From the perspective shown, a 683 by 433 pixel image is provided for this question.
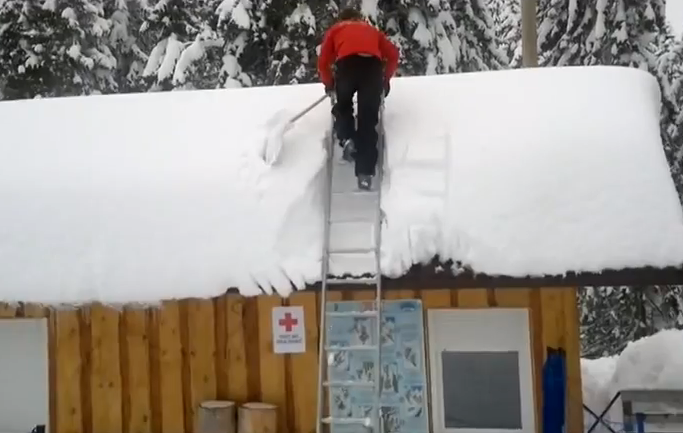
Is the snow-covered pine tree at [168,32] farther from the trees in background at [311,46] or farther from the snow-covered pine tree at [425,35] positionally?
the snow-covered pine tree at [425,35]

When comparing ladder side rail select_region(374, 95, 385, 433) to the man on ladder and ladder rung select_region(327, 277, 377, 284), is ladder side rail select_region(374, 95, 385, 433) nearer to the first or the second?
ladder rung select_region(327, 277, 377, 284)

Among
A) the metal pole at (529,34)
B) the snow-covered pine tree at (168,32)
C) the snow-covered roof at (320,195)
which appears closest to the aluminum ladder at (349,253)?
the snow-covered roof at (320,195)

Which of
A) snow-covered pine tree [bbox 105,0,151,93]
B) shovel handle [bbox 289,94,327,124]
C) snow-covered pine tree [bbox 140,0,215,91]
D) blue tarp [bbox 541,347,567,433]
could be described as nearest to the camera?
blue tarp [bbox 541,347,567,433]

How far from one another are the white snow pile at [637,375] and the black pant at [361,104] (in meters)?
3.48

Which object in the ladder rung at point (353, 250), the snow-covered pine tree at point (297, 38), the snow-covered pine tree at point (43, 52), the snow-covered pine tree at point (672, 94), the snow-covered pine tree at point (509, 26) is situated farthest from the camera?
the snow-covered pine tree at point (509, 26)

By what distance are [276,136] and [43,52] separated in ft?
35.8

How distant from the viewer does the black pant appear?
238 inches

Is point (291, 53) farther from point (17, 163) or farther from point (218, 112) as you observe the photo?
point (17, 163)

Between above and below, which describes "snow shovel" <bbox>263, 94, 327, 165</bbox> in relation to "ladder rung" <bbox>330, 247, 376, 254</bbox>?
above

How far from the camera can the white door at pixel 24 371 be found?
6.68m

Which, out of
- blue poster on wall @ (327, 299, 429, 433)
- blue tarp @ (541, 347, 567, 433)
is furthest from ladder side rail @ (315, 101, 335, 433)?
blue tarp @ (541, 347, 567, 433)

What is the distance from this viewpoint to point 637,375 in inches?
305

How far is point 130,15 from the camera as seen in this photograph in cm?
Result: 1805

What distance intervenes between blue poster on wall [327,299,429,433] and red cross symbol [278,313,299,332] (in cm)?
36
